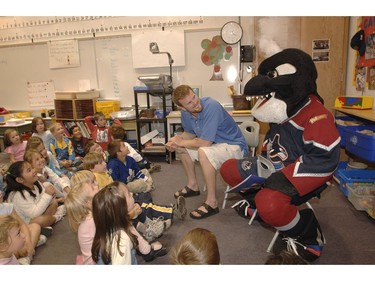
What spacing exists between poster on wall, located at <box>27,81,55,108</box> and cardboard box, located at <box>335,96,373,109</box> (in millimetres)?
4214

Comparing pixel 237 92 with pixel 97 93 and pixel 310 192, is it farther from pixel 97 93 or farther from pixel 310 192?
pixel 310 192

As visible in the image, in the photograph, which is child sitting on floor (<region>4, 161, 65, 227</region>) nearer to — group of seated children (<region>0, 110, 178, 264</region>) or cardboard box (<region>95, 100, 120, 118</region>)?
group of seated children (<region>0, 110, 178, 264</region>)

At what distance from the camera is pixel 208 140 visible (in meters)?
2.47

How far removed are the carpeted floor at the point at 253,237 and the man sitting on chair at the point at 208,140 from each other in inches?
8.6

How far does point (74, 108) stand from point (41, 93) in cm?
95

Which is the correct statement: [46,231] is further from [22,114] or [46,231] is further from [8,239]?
[22,114]

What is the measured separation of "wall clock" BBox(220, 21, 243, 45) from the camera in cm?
396

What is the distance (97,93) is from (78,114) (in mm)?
434

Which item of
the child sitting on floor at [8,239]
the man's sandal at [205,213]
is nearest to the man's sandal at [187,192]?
the man's sandal at [205,213]

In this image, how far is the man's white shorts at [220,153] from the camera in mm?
2391

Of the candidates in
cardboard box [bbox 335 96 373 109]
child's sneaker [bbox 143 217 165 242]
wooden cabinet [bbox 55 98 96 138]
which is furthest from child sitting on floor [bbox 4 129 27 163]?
cardboard box [bbox 335 96 373 109]

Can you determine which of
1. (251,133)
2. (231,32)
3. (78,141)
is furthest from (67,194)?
(231,32)

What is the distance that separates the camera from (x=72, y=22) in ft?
15.0
